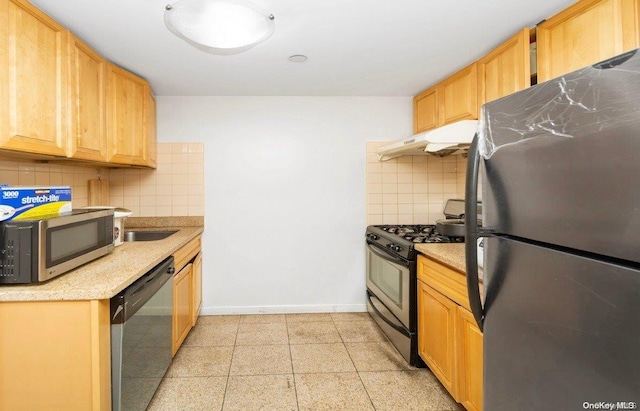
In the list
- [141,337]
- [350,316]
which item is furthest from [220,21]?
[350,316]

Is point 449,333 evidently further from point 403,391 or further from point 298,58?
point 298,58

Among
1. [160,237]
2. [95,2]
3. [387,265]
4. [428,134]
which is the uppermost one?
[95,2]

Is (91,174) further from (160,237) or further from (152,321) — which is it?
(152,321)

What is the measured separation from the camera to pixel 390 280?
2605 millimetres

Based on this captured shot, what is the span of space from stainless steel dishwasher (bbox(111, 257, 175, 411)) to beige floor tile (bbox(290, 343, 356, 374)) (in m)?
0.88

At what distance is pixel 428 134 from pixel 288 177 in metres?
1.49

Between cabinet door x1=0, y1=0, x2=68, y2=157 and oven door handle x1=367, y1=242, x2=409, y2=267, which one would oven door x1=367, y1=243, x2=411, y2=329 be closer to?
oven door handle x1=367, y1=242, x2=409, y2=267

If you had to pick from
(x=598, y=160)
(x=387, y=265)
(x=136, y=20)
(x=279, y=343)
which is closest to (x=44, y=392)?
(x=279, y=343)

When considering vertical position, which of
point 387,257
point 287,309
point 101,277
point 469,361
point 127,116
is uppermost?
point 127,116

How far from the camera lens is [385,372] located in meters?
2.22

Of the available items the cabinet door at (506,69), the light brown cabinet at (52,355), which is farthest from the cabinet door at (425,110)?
the light brown cabinet at (52,355)

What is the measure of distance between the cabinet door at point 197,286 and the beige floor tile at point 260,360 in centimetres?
57

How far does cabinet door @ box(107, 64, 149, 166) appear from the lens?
7.53ft

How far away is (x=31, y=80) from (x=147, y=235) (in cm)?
164
